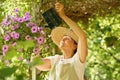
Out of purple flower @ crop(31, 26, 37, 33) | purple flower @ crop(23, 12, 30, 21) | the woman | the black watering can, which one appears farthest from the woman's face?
purple flower @ crop(23, 12, 30, 21)

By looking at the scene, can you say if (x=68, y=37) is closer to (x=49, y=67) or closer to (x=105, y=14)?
(x=49, y=67)

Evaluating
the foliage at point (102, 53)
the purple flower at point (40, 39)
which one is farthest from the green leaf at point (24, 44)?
the foliage at point (102, 53)

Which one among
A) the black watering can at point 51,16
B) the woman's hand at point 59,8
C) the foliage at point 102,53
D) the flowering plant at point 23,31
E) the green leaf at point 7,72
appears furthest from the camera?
the foliage at point 102,53

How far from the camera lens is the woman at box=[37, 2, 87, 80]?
250 cm

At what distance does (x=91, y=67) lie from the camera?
18.7ft

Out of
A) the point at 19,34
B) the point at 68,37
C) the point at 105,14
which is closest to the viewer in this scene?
the point at 68,37

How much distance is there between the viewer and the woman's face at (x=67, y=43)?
2643 mm

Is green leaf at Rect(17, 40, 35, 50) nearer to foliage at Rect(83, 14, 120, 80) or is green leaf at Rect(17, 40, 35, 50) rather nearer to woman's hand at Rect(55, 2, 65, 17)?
woman's hand at Rect(55, 2, 65, 17)

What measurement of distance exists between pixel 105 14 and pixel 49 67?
58.9 inches

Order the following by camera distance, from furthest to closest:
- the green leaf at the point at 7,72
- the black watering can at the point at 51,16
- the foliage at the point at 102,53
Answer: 1. the foliage at the point at 102,53
2. the black watering can at the point at 51,16
3. the green leaf at the point at 7,72

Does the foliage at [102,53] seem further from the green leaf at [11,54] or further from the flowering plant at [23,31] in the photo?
the green leaf at [11,54]

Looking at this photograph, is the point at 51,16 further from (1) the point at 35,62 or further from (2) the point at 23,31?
(1) the point at 35,62

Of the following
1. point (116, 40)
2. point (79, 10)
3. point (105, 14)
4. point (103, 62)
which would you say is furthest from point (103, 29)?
point (79, 10)

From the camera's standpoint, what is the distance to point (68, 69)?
268 centimetres
